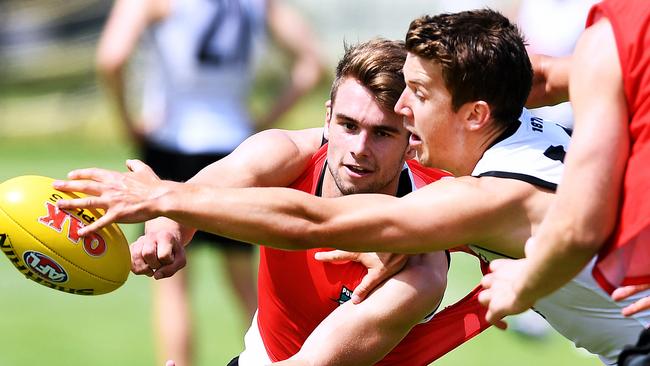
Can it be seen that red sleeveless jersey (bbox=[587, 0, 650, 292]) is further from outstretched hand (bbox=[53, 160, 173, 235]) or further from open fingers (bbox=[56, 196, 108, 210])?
open fingers (bbox=[56, 196, 108, 210])

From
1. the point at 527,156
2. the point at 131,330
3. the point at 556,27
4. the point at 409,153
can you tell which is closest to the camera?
the point at 527,156

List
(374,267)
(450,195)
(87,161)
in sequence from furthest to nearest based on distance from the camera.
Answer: (87,161), (374,267), (450,195)

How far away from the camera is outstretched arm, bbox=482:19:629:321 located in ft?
11.6

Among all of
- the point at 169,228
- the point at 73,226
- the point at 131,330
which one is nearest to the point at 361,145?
the point at 169,228

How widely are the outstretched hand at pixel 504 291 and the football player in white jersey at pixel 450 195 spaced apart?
0.41ft

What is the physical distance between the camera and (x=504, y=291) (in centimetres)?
389

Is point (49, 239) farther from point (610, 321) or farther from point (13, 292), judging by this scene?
point (13, 292)

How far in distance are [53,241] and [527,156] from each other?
1686 mm

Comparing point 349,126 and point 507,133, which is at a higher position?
point 507,133

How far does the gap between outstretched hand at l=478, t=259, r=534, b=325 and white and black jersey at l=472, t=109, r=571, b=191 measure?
0.29 meters

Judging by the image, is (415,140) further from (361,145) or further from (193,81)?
(193,81)

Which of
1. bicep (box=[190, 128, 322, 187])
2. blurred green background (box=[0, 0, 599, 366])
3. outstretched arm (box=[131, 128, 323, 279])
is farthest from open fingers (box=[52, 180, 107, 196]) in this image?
blurred green background (box=[0, 0, 599, 366])

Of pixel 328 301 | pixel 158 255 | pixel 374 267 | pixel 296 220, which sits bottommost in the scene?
pixel 328 301

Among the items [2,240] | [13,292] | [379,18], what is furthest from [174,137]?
[379,18]
